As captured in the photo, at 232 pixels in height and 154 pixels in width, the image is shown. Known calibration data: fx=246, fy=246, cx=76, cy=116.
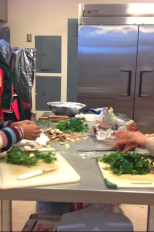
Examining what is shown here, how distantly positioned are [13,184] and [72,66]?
3.51m

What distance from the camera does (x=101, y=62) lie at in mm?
3635

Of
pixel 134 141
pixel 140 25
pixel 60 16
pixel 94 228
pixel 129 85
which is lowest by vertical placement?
pixel 94 228

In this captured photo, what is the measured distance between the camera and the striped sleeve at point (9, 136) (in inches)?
47.0

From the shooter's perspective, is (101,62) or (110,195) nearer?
(110,195)

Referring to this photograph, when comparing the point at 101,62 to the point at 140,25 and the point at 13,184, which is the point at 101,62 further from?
the point at 13,184

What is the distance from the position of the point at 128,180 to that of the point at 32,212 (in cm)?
122

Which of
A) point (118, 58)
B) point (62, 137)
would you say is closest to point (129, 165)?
point (62, 137)

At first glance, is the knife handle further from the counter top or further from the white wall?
the white wall

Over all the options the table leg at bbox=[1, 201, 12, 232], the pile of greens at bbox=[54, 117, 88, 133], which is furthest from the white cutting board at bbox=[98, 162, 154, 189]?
the pile of greens at bbox=[54, 117, 88, 133]

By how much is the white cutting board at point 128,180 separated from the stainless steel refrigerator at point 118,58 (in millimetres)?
2688

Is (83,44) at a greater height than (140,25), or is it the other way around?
(140,25)

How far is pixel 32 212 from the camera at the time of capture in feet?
6.45

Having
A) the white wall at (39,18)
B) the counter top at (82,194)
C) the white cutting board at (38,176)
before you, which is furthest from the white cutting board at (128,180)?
the white wall at (39,18)

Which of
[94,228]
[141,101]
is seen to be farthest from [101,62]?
Result: [94,228]
